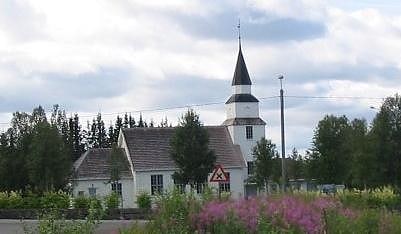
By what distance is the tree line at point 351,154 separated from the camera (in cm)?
5662

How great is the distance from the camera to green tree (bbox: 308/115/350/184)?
66.2 meters

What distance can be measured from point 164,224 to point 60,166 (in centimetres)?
4798

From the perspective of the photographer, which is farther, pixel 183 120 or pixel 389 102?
pixel 183 120

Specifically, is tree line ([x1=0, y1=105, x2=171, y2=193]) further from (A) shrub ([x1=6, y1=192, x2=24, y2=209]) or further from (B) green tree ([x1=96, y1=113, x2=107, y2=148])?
(B) green tree ([x1=96, y1=113, x2=107, y2=148])

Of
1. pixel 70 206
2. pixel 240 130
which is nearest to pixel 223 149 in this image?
Answer: pixel 240 130

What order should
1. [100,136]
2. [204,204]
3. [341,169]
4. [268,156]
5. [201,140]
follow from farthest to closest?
[100,136], [268,156], [341,169], [201,140], [204,204]

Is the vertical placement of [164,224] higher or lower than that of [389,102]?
lower

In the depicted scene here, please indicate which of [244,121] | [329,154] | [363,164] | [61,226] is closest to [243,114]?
[244,121]

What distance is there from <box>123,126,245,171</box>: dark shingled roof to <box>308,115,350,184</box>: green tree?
57.8 ft

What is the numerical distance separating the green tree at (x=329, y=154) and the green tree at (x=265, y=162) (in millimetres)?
10557

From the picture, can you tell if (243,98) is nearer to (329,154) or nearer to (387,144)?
(329,154)

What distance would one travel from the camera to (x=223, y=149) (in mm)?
90375

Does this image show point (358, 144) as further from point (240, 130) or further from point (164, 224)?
point (164, 224)

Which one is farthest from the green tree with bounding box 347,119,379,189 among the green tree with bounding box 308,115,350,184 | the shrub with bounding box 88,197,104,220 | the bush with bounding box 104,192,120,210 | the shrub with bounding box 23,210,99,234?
the shrub with bounding box 23,210,99,234
